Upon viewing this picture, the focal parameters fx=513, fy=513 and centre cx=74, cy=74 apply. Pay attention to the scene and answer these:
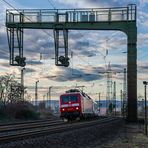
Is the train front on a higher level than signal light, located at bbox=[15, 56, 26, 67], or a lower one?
lower

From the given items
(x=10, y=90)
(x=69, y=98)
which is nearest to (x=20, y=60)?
(x=69, y=98)

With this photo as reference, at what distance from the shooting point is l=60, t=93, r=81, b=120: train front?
60844 mm

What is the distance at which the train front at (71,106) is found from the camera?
60844 millimetres

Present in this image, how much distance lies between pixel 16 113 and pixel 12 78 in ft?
100

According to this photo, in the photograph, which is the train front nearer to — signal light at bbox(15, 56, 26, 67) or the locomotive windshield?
the locomotive windshield

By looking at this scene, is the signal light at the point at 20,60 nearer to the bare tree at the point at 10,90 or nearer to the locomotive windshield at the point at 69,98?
the locomotive windshield at the point at 69,98

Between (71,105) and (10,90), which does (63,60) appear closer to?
(71,105)

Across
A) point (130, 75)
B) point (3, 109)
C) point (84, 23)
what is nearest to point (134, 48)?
point (130, 75)

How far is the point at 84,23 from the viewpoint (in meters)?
58.5

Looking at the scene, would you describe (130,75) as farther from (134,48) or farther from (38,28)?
(38,28)

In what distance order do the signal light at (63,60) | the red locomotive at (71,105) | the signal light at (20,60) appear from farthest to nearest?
the red locomotive at (71,105) < the signal light at (20,60) < the signal light at (63,60)

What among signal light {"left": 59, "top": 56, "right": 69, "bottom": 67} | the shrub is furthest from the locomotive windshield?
the shrub

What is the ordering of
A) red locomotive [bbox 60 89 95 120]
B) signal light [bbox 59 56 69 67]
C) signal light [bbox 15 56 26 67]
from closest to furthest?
1. signal light [bbox 59 56 69 67]
2. signal light [bbox 15 56 26 67]
3. red locomotive [bbox 60 89 95 120]

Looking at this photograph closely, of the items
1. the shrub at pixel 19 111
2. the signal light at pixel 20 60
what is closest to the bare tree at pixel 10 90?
the shrub at pixel 19 111
